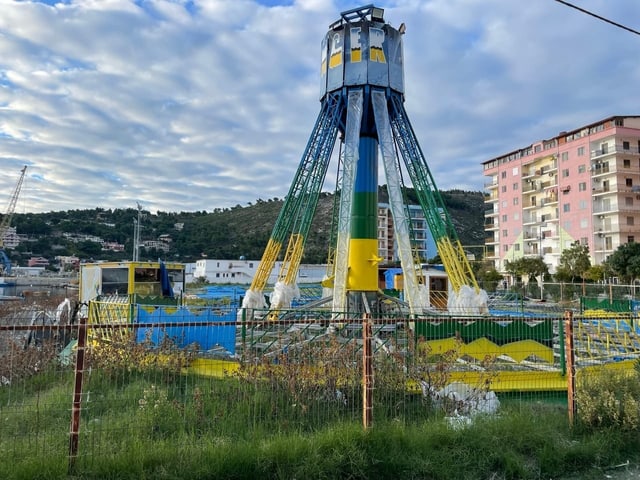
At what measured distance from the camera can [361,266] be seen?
638 inches

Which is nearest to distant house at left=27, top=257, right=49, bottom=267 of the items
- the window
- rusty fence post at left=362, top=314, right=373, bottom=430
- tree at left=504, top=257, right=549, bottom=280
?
tree at left=504, top=257, right=549, bottom=280

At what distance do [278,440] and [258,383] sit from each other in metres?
1.46

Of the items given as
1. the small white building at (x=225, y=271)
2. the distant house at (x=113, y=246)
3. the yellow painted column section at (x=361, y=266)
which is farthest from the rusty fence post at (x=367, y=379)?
the distant house at (x=113, y=246)

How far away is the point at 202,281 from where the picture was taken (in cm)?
6750

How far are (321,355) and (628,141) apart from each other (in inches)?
2120

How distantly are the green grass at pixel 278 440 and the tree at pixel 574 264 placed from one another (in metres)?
41.1

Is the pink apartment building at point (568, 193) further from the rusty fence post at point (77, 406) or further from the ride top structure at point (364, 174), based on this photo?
the rusty fence post at point (77, 406)

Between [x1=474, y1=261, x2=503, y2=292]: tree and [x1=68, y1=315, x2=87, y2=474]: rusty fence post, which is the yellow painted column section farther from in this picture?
[x1=474, y1=261, x2=503, y2=292]: tree

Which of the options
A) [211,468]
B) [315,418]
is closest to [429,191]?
[315,418]

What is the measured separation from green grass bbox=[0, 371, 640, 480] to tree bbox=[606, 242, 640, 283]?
3524 cm

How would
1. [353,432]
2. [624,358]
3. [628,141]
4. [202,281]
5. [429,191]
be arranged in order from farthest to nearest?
1. [202,281]
2. [628,141]
3. [429,191]
4. [624,358]
5. [353,432]

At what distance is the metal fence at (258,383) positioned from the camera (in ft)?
18.1

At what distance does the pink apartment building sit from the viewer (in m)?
49.1

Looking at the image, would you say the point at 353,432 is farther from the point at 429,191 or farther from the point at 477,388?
the point at 429,191
